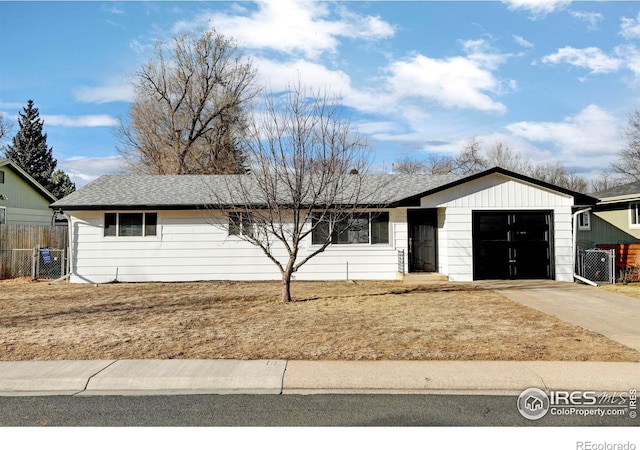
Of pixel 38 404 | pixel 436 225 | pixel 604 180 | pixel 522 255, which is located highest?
pixel 604 180

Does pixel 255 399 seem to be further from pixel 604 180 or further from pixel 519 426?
pixel 604 180

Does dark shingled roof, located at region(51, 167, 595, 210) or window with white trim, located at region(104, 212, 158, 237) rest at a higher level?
dark shingled roof, located at region(51, 167, 595, 210)

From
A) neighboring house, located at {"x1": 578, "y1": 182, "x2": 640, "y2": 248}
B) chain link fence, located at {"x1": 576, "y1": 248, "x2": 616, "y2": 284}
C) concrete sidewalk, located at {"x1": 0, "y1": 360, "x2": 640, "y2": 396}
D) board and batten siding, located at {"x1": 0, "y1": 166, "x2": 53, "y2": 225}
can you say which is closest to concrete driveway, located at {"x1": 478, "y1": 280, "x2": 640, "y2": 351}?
chain link fence, located at {"x1": 576, "y1": 248, "x2": 616, "y2": 284}

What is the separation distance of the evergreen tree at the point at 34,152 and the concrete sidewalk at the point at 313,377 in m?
42.0

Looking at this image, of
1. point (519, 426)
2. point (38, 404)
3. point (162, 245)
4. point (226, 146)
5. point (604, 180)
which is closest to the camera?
point (519, 426)

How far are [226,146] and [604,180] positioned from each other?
40333 millimetres

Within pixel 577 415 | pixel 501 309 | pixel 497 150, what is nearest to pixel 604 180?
pixel 497 150

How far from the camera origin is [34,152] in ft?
138

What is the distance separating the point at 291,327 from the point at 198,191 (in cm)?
938

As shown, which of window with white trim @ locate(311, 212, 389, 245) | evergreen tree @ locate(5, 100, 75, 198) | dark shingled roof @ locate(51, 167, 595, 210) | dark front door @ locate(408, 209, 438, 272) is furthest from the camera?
evergreen tree @ locate(5, 100, 75, 198)

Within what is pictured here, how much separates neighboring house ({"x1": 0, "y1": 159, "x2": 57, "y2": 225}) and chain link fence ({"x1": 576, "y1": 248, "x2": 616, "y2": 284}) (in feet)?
86.8

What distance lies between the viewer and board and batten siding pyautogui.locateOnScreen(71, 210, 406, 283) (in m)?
15.0

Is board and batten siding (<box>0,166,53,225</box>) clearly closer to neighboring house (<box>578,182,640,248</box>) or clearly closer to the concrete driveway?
the concrete driveway

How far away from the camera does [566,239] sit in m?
14.4
